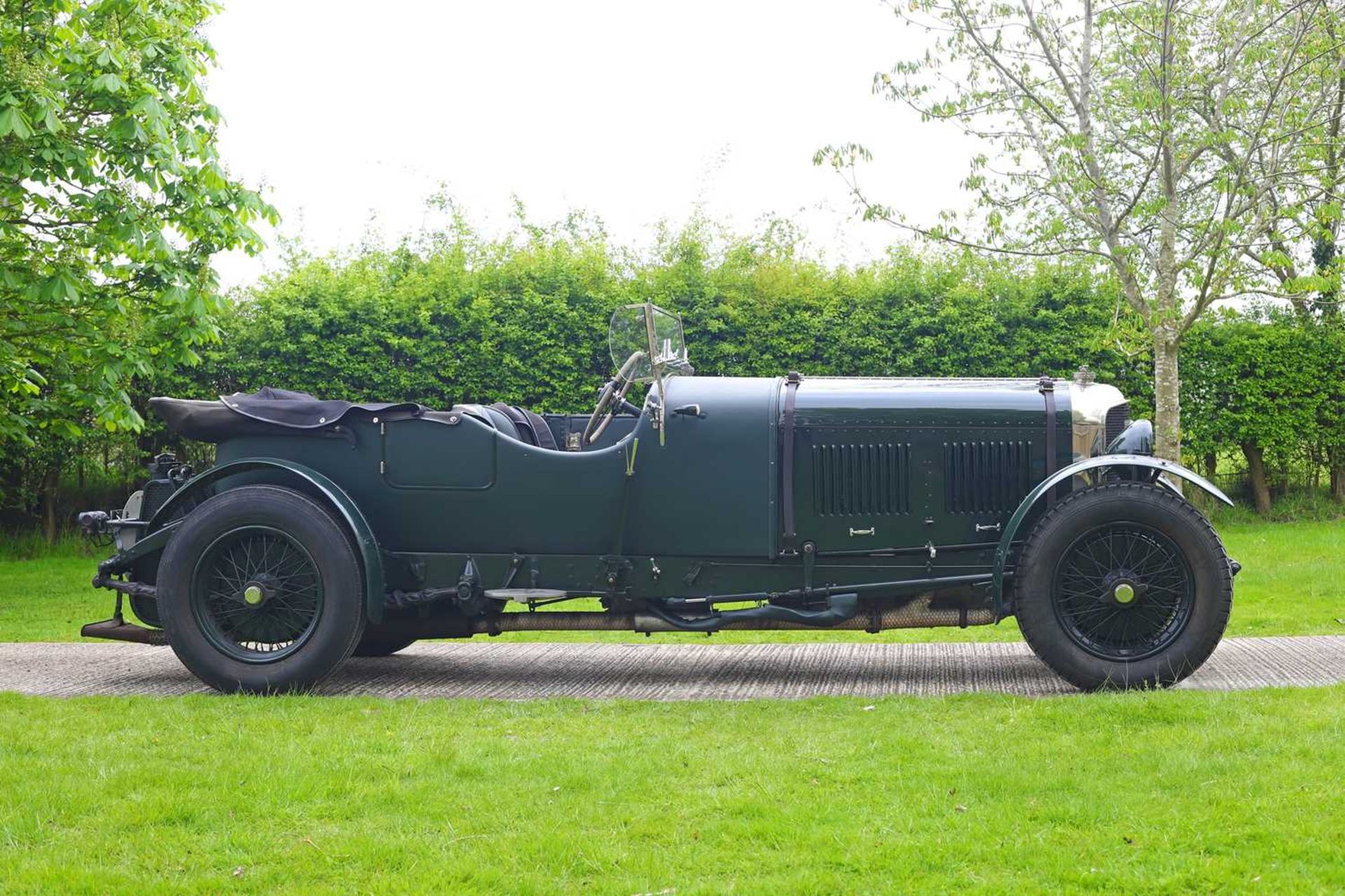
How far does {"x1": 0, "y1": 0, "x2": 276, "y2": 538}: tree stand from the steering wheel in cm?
Answer: 404

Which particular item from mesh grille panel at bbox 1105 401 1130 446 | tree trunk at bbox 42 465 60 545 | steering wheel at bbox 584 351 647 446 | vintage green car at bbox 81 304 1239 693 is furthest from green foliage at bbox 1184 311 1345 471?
tree trunk at bbox 42 465 60 545

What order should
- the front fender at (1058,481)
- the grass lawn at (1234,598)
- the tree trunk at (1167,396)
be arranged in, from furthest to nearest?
the tree trunk at (1167,396)
the grass lawn at (1234,598)
the front fender at (1058,481)

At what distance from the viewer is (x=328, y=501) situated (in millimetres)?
6488

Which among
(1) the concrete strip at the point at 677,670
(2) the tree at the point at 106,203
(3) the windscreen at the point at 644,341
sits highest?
(2) the tree at the point at 106,203

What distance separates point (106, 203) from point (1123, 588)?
7186 mm

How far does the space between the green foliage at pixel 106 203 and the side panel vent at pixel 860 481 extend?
5277mm

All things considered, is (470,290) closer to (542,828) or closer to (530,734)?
(530,734)

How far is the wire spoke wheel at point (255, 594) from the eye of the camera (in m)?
6.42

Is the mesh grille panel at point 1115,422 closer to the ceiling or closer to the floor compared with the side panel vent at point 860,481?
closer to the ceiling

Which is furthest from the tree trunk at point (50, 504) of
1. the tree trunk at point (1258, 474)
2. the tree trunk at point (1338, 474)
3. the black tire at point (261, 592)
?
the tree trunk at point (1338, 474)

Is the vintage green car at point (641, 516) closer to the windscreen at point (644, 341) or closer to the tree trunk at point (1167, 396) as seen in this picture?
the windscreen at point (644, 341)

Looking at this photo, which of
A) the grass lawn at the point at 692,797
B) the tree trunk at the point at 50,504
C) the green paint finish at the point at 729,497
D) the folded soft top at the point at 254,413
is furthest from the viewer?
the tree trunk at the point at 50,504

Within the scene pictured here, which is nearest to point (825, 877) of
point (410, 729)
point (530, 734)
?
point (530, 734)

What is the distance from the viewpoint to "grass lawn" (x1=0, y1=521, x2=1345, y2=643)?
8383 millimetres
